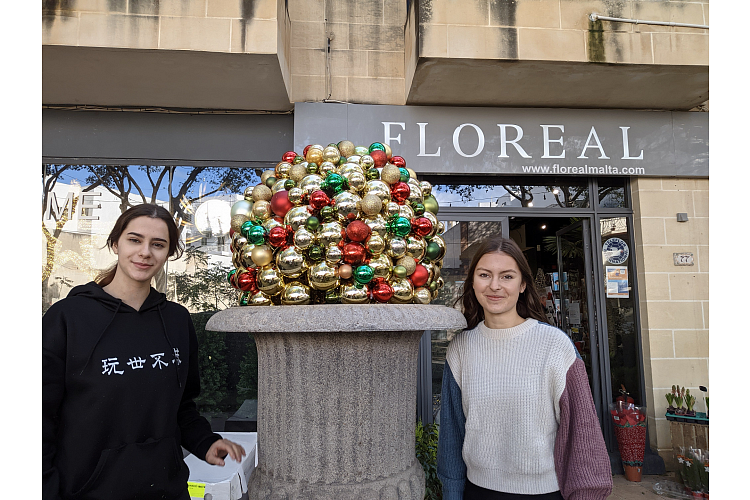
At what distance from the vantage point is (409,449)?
1.81m

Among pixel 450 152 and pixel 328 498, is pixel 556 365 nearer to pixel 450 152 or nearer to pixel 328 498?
pixel 328 498

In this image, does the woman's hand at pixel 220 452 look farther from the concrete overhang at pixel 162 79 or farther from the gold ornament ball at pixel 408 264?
the concrete overhang at pixel 162 79

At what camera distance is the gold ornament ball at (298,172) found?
177 centimetres

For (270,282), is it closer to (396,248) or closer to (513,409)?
(396,248)

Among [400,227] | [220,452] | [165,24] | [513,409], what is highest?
[165,24]

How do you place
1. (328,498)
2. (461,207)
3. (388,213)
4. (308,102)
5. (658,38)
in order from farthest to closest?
(461,207) → (308,102) → (658,38) → (388,213) → (328,498)

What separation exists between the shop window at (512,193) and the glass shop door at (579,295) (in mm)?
358

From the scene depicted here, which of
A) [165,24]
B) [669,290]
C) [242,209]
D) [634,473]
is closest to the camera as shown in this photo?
[242,209]

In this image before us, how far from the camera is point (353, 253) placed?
5.23 ft

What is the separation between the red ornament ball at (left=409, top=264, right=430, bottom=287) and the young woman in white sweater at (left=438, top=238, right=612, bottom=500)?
0.82ft

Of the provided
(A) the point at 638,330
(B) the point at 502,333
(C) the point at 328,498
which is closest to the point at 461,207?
(A) the point at 638,330

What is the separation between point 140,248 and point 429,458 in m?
2.64

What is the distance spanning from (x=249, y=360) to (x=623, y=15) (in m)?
5.34

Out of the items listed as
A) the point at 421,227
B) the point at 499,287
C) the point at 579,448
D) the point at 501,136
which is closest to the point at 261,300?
the point at 421,227
